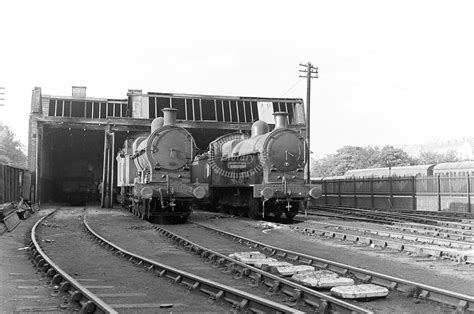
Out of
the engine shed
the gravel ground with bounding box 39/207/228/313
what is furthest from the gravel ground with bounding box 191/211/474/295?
the engine shed

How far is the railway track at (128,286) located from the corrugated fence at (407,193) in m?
17.4

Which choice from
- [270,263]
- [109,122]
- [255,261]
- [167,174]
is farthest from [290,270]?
[109,122]

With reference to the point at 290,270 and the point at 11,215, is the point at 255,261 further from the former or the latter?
the point at 11,215

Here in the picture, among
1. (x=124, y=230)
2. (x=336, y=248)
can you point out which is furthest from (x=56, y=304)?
(x=124, y=230)

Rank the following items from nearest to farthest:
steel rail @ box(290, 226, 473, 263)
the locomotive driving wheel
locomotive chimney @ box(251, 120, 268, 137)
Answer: steel rail @ box(290, 226, 473, 263)
the locomotive driving wheel
locomotive chimney @ box(251, 120, 268, 137)

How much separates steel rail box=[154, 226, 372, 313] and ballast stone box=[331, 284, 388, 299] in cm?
39

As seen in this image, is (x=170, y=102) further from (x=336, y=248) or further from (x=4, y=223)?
(x=336, y=248)

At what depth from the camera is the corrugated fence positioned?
23.8m

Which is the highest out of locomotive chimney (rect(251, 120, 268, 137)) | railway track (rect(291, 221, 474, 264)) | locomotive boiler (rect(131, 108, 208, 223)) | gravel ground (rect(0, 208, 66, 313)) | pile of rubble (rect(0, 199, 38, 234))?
locomotive chimney (rect(251, 120, 268, 137))

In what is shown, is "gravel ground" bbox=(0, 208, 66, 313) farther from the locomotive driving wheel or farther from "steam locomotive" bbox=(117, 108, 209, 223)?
the locomotive driving wheel

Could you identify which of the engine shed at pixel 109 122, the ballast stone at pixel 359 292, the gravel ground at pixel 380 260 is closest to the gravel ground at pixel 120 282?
the ballast stone at pixel 359 292

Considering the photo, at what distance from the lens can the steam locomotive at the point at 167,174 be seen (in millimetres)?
16594

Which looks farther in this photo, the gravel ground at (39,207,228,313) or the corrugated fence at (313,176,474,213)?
the corrugated fence at (313,176,474,213)

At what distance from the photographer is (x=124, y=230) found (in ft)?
50.0
